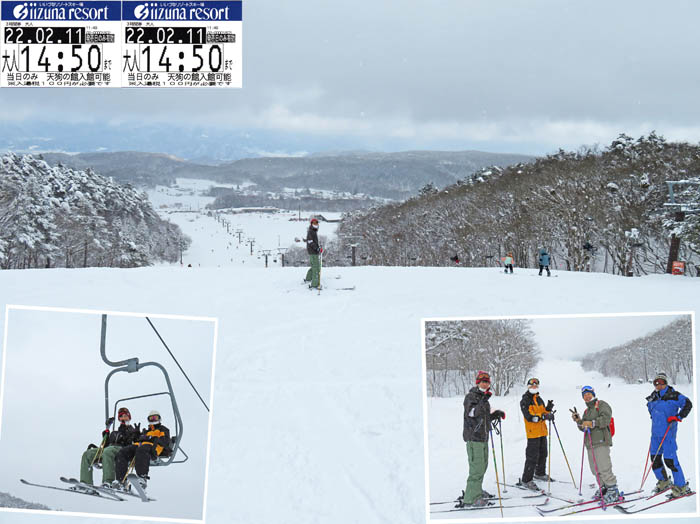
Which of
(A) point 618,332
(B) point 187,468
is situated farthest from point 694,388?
(B) point 187,468

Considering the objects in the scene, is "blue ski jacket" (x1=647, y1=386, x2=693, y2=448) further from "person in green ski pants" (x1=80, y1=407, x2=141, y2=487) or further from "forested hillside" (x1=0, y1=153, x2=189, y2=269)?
"forested hillside" (x1=0, y1=153, x2=189, y2=269)

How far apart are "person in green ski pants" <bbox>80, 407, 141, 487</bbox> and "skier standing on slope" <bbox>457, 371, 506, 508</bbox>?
8.34 feet

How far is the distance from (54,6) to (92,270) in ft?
25.2

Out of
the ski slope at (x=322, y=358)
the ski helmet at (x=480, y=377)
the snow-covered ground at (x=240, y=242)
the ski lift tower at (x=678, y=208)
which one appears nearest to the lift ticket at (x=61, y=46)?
the ski slope at (x=322, y=358)

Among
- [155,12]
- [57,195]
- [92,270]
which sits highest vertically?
[57,195]

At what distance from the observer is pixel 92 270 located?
660 inches

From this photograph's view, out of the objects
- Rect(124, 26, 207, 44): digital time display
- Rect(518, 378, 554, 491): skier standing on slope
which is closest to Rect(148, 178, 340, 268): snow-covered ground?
Rect(124, 26, 207, 44): digital time display

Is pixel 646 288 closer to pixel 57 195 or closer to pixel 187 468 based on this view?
pixel 187 468

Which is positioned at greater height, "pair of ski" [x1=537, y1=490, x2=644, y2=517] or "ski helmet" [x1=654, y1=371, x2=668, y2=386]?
"ski helmet" [x1=654, y1=371, x2=668, y2=386]

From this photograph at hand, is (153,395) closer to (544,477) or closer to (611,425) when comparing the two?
(544,477)

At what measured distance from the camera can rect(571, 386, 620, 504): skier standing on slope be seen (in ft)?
Answer: 13.3

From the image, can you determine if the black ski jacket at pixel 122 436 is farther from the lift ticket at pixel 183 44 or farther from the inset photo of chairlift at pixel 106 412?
the lift ticket at pixel 183 44

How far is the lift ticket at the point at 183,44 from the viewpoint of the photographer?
12.0 meters

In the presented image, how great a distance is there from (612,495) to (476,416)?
1.08 metres
